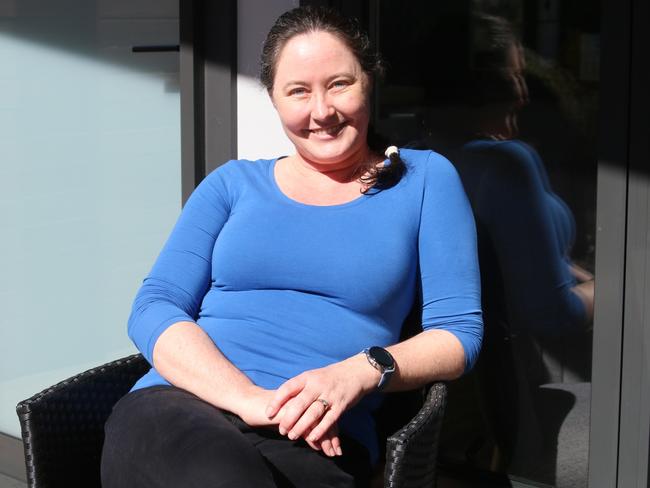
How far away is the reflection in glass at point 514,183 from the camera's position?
285 centimetres

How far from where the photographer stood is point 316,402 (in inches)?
81.4

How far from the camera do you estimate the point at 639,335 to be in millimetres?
2541

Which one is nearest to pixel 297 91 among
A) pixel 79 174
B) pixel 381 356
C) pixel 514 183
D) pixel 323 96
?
pixel 323 96

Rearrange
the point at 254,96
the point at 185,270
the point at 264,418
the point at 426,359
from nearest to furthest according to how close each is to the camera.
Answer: the point at 264,418, the point at 426,359, the point at 185,270, the point at 254,96

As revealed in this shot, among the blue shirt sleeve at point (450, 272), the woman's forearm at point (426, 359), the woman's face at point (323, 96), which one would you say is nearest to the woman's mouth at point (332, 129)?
the woman's face at point (323, 96)

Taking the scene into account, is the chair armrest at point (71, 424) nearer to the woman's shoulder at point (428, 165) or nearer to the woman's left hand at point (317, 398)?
the woman's left hand at point (317, 398)

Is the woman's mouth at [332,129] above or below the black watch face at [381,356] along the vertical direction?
above

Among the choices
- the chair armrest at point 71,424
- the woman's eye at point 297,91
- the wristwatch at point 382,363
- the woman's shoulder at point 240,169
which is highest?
the woman's eye at point 297,91

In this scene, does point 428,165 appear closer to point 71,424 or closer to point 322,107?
point 322,107

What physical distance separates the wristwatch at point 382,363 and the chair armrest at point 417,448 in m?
0.10

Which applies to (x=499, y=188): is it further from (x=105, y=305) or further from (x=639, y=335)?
(x=105, y=305)

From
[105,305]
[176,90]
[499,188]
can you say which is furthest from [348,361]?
[105,305]

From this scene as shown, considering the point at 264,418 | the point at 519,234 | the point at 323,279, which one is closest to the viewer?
the point at 264,418

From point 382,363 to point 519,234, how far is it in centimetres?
96
